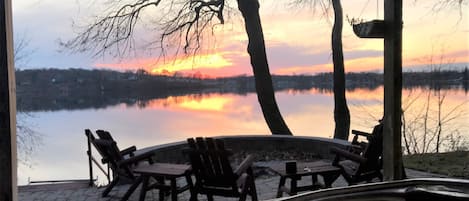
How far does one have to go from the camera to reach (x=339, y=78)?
9453 mm

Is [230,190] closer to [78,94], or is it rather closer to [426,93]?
[78,94]

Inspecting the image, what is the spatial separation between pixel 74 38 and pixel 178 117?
11.5ft

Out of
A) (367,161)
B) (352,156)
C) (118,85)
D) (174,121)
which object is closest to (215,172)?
(352,156)

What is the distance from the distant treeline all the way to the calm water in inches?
8.8

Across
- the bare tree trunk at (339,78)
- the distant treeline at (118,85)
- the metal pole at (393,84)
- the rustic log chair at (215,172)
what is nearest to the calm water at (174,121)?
the distant treeline at (118,85)

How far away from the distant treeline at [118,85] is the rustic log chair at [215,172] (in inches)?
180

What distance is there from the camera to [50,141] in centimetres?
983

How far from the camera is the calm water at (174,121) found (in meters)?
8.45

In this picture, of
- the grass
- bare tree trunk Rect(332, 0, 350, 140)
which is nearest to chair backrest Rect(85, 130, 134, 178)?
the grass

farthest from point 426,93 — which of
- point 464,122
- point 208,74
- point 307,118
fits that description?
point 208,74

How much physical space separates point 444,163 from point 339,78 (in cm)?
372

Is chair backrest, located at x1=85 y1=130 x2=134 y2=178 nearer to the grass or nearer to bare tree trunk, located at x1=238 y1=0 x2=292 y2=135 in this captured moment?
the grass

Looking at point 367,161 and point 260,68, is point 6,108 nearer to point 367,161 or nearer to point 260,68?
point 367,161

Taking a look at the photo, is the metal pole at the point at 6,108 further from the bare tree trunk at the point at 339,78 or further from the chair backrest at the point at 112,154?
the bare tree trunk at the point at 339,78
